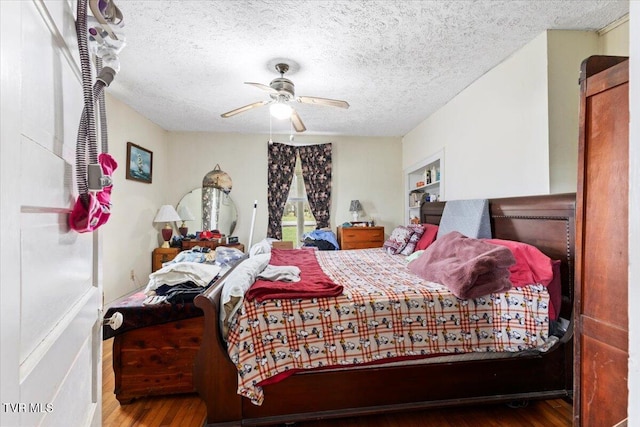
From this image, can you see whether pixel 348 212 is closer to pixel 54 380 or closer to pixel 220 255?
pixel 220 255

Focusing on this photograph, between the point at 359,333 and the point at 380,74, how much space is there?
235 cm

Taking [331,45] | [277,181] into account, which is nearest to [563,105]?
[331,45]

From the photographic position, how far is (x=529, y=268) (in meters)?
1.76

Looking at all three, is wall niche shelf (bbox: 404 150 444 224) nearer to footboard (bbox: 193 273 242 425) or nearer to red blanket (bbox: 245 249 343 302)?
red blanket (bbox: 245 249 343 302)

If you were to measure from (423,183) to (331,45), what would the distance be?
2.67m

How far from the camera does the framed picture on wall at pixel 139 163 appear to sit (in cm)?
367

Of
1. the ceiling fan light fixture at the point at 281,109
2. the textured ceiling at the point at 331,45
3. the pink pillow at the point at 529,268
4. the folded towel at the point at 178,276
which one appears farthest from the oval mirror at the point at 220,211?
the pink pillow at the point at 529,268

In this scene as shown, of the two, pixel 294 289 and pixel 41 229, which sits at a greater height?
pixel 41 229

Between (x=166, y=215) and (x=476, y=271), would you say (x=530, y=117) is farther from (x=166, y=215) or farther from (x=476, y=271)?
(x=166, y=215)

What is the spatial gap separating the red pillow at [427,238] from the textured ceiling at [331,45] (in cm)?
152

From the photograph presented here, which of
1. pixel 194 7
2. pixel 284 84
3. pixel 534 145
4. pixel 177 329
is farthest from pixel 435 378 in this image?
pixel 194 7

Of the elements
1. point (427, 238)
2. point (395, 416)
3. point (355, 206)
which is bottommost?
point (395, 416)

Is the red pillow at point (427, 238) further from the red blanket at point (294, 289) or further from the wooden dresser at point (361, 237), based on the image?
A: the red blanket at point (294, 289)

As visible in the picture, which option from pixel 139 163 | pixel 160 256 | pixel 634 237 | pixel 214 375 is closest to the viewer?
pixel 634 237
